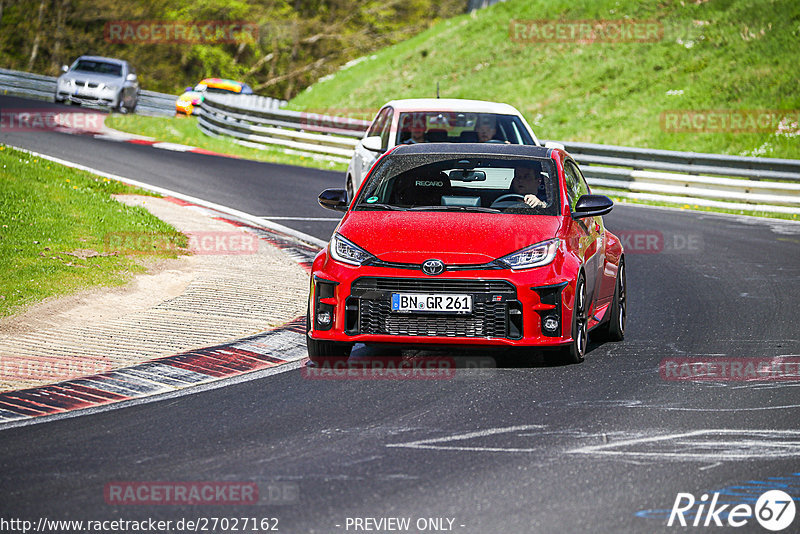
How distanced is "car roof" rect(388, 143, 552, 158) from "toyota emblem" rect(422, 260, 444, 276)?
1.77 meters

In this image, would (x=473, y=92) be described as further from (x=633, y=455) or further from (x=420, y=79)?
→ (x=633, y=455)

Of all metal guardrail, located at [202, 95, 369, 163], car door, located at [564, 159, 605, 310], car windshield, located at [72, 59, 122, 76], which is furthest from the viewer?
car windshield, located at [72, 59, 122, 76]

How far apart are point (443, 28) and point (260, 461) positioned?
41.7 meters

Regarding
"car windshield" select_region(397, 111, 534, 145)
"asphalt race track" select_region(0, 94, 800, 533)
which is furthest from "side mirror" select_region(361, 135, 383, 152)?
"asphalt race track" select_region(0, 94, 800, 533)

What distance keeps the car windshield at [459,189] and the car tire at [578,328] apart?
2.28 feet

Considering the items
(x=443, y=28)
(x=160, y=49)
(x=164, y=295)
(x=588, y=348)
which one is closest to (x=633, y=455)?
(x=588, y=348)

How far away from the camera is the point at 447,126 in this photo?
16.0 m

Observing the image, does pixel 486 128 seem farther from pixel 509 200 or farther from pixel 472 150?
pixel 509 200

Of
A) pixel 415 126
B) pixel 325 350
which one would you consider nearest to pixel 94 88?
pixel 415 126

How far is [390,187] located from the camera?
9.95 metres

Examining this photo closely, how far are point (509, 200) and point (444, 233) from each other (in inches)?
37.7

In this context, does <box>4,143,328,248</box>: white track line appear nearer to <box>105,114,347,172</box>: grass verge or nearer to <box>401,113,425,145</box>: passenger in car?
<box>401,113,425,145</box>: passenger in car

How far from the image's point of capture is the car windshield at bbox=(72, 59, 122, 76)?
3875cm

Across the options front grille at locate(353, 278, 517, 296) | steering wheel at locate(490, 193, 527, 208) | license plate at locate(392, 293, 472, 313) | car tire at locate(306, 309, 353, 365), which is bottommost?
car tire at locate(306, 309, 353, 365)
